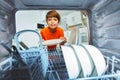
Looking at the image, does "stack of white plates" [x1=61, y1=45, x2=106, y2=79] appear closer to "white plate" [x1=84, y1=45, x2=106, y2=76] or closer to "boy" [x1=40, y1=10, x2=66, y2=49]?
"white plate" [x1=84, y1=45, x2=106, y2=76]

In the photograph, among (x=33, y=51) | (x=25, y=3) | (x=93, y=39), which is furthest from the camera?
(x=93, y=39)

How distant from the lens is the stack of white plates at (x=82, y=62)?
692 millimetres

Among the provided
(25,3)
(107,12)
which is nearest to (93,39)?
(107,12)

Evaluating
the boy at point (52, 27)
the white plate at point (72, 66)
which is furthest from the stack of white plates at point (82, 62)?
the boy at point (52, 27)

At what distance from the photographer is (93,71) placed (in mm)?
716

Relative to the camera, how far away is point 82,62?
71cm

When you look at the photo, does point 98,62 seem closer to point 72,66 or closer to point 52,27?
point 72,66

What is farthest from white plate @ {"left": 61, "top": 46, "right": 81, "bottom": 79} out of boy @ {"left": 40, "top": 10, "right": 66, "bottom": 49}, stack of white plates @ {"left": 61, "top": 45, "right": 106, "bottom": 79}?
boy @ {"left": 40, "top": 10, "right": 66, "bottom": 49}

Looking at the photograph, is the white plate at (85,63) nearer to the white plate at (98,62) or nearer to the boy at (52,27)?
the white plate at (98,62)

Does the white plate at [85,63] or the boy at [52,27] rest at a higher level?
the boy at [52,27]

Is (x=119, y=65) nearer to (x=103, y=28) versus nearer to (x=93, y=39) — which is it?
(x=103, y=28)

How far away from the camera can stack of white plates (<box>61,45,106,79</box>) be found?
2.27ft

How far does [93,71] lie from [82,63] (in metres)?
0.06

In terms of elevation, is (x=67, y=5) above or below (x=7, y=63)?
above
